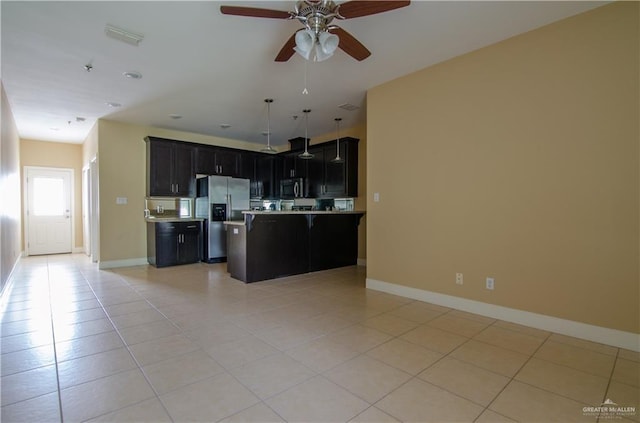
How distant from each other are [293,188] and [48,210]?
600cm

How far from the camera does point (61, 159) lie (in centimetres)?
763

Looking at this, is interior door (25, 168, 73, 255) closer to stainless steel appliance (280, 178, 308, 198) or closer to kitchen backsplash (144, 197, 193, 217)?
kitchen backsplash (144, 197, 193, 217)

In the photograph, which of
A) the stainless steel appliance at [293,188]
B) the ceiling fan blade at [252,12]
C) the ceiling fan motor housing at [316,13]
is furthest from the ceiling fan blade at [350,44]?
the stainless steel appliance at [293,188]

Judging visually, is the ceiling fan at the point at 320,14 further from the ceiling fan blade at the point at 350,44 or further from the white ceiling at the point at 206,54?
the white ceiling at the point at 206,54

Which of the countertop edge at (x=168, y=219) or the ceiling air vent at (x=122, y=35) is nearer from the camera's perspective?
the ceiling air vent at (x=122, y=35)

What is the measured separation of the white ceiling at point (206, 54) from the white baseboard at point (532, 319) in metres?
2.65

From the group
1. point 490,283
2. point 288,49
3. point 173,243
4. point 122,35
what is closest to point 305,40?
point 288,49

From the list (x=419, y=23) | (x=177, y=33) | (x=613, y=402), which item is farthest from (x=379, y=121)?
(x=613, y=402)

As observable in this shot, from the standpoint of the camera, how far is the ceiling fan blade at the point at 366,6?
2098 millimetres

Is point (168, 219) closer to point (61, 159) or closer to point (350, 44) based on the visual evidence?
point (61, 159)

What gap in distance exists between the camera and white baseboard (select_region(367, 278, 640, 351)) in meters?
2.47

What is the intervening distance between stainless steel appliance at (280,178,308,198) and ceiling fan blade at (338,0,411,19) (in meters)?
4.80

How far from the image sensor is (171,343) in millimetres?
A: 2506

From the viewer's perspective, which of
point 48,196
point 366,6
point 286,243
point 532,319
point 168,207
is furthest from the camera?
point 48,196
